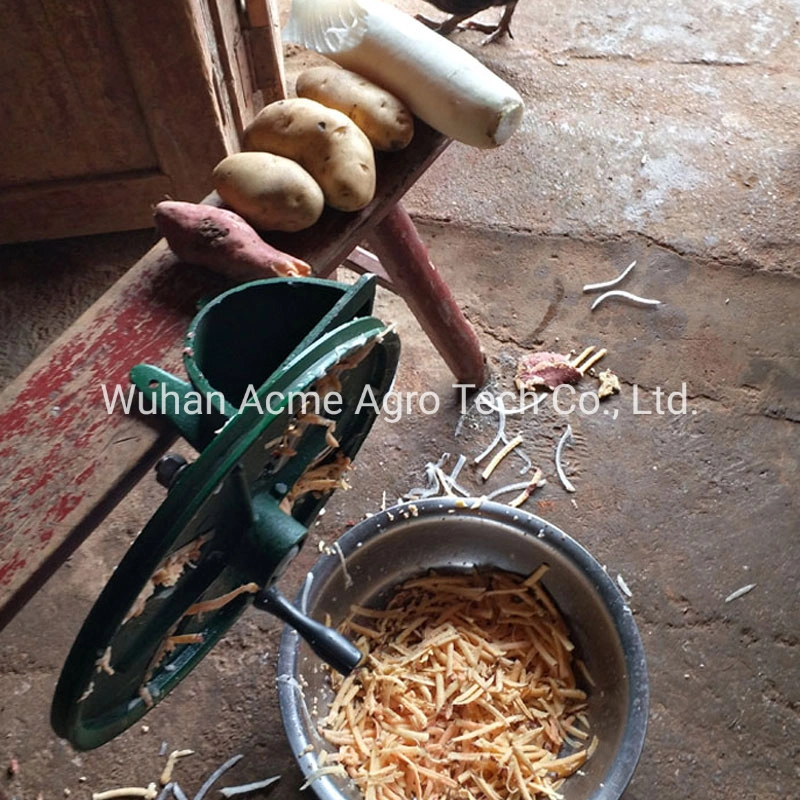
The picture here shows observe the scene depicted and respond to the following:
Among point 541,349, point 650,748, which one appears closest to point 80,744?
point 650,748

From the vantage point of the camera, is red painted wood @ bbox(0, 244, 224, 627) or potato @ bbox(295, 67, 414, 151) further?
potato @ bbox(295, 67, 414, 151)

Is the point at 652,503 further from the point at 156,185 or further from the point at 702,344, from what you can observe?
the point at 156,185

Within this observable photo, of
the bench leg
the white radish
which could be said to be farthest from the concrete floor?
the white radish

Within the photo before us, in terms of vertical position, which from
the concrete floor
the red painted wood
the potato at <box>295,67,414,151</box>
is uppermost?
the potato at <box>295,67,414,151</box>

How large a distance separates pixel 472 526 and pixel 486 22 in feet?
8.45

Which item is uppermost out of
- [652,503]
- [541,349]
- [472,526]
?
[472,526]

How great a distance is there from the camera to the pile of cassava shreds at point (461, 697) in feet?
4.83

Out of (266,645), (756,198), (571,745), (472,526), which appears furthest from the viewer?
(756,198)

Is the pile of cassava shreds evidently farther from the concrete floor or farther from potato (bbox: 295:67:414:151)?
potato (bbox: 295:67:414:151)

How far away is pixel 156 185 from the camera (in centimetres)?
246

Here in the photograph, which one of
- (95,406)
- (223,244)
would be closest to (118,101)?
(223,244)

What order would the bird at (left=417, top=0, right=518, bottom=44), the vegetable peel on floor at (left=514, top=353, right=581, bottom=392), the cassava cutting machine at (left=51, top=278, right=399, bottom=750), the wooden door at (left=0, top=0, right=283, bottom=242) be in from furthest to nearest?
the bird at (left=417, top=0, right=518, bottom=44), the vegetable peel on floor at (left=514, top=353, right=581, bottom=392), the wooden door at (left=0, top=0, right=283, bottom=242), the cassava cutting machine at (left=51, top=278, right=399, bottom=750)

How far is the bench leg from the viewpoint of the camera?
181 centimetres

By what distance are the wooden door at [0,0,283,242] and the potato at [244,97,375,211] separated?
2.17 ft
